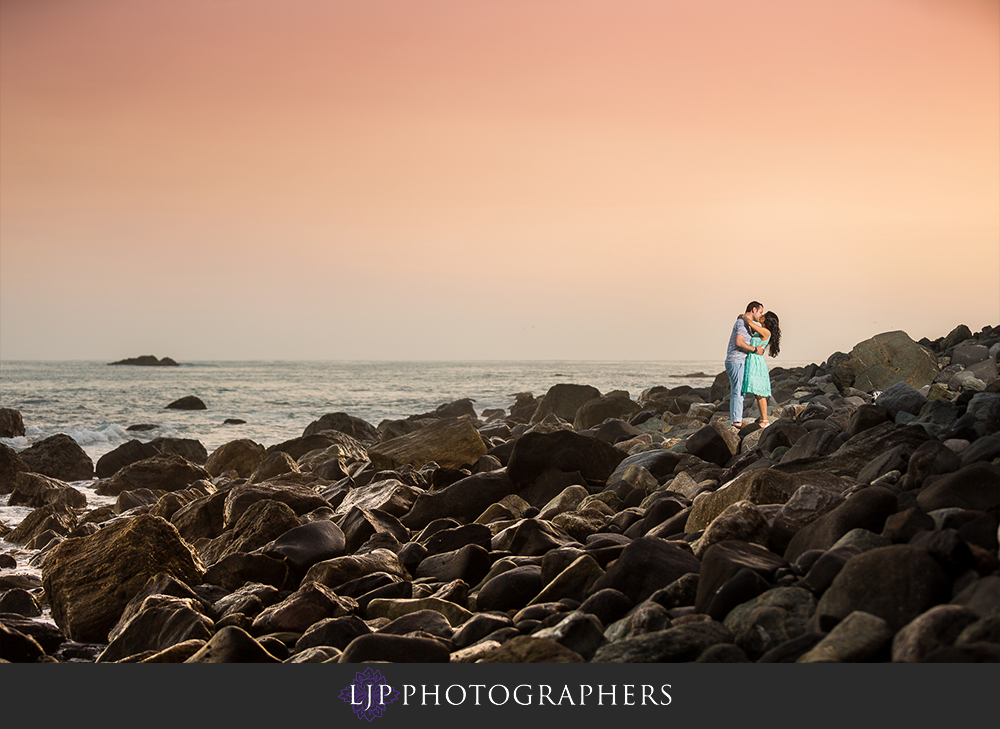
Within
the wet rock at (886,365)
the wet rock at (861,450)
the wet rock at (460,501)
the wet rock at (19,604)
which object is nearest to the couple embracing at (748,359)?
the wet rock at (886,365)

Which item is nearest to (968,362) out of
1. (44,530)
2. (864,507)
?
(864,507)

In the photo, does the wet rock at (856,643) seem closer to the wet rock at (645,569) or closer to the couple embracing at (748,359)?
the wet rock at (645,569)

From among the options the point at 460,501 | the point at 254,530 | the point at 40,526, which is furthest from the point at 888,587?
the point at 40,526

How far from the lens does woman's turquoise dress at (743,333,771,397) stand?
1030 centimetres

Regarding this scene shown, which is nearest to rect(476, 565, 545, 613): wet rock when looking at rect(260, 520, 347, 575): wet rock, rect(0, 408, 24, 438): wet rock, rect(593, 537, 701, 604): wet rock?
rect(593, 537, 701, 604): wet rock

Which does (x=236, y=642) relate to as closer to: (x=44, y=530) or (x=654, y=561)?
(x=654, y=561)

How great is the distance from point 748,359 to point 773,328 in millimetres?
697

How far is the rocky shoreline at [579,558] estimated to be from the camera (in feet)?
11.1

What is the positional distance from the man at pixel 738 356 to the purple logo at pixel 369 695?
783 centimetres

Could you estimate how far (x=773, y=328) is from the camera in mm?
10734

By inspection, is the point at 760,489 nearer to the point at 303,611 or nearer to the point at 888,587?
the point at 888,587

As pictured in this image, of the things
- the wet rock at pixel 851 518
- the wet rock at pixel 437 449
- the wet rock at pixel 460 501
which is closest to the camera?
the wet rock at pixel 851 518

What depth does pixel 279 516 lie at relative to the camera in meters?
6.96

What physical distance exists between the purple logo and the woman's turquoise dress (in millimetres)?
7923
